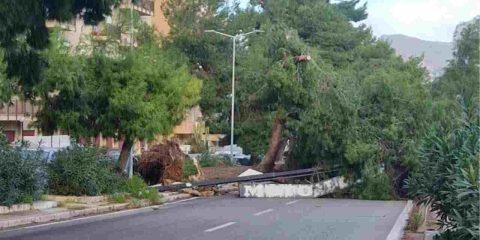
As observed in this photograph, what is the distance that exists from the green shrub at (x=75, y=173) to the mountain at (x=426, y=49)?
39.2 feet

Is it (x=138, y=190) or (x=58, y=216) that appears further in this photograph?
(x=138, y=190)

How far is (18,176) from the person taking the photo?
70.1ft

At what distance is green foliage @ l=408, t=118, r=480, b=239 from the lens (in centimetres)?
1037

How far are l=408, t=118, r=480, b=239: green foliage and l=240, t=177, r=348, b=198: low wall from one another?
62.5ft

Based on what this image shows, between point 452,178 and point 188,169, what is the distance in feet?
80.3

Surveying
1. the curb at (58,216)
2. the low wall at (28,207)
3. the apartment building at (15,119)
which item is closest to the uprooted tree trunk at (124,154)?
the curb at (58,216)

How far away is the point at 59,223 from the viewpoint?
1992 cm

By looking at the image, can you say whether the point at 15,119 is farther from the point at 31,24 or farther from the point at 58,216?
the point at 31,24

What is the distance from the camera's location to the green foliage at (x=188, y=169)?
35.2m

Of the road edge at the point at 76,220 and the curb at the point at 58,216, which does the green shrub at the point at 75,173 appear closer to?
the curb at the point at 58,216

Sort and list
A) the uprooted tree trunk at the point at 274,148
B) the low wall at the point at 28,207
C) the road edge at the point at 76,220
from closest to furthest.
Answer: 1. the road edge at the point at 76,220
2. the low wall at the point at 28,207
3. the uprooted tree trunk at the point at 274,148

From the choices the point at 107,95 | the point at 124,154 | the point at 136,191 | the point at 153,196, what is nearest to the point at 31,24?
the point at 107,95

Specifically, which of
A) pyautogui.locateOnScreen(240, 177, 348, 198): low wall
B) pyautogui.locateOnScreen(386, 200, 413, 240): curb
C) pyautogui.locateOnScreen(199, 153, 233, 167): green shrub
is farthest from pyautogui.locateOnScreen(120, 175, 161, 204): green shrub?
pyautogui.locateOnScreen(199, 153, 233, 167): green shrub

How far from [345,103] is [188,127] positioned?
44.1 meters
